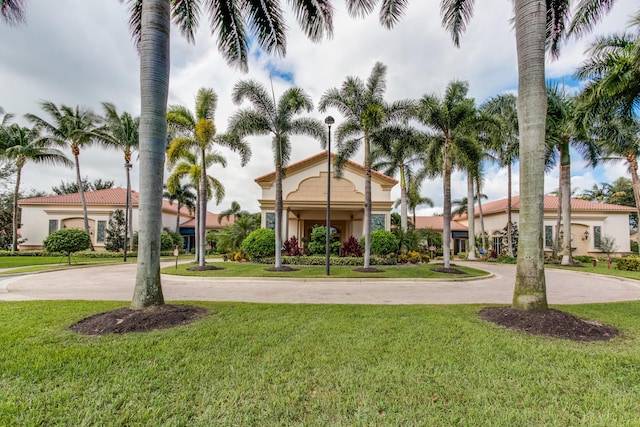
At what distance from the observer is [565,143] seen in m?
21.1

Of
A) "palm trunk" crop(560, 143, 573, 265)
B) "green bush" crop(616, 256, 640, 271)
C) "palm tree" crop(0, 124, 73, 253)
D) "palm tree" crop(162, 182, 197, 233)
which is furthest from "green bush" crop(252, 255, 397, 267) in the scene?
"palm tree" crop(0, 124, 73, 253)

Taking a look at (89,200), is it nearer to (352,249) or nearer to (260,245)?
(260,245)

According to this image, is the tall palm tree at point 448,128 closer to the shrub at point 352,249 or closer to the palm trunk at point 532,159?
the shrub at point 352,249

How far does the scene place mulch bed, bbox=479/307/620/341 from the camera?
504 centimetres

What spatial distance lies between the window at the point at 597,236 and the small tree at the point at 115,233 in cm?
4680

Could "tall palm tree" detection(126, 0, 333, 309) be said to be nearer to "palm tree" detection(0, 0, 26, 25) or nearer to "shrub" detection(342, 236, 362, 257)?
"palm tree" detection(0, 0, 26, 25)

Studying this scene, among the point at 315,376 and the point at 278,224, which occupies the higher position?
the point at 278,224

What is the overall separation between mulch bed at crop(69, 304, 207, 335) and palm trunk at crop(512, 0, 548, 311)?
6.77 m

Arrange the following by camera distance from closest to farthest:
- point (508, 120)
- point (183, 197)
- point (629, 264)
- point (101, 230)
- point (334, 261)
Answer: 1. point (334, 261)
2. point (629, 264)
3. point (508, 120)
4. point (101, 230)
5. point (183, 197)

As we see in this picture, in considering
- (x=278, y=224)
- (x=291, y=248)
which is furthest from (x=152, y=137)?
(x=291, y=248)

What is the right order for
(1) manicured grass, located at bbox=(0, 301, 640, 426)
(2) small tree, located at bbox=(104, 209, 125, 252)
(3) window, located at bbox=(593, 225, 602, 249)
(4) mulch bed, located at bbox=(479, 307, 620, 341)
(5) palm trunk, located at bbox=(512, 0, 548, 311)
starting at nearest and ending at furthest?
1. (1) manicured grass, located at bbox=(0, 301, 640, 426)
2. (4) mulch bed, located at bbox=(479, 307, 620, 341)
3. (5) palm trunk, located at bbox=(512, 0, 548, 311)
4. (2) small tree, located at bbox=(104, 209, 125, 252)
5. (3) window, located at bbox=(593, 225, 602, 249)

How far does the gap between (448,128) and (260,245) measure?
12694mm

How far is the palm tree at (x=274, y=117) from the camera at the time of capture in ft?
49.6

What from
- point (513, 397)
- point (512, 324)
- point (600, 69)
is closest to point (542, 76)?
point (512, 324)
